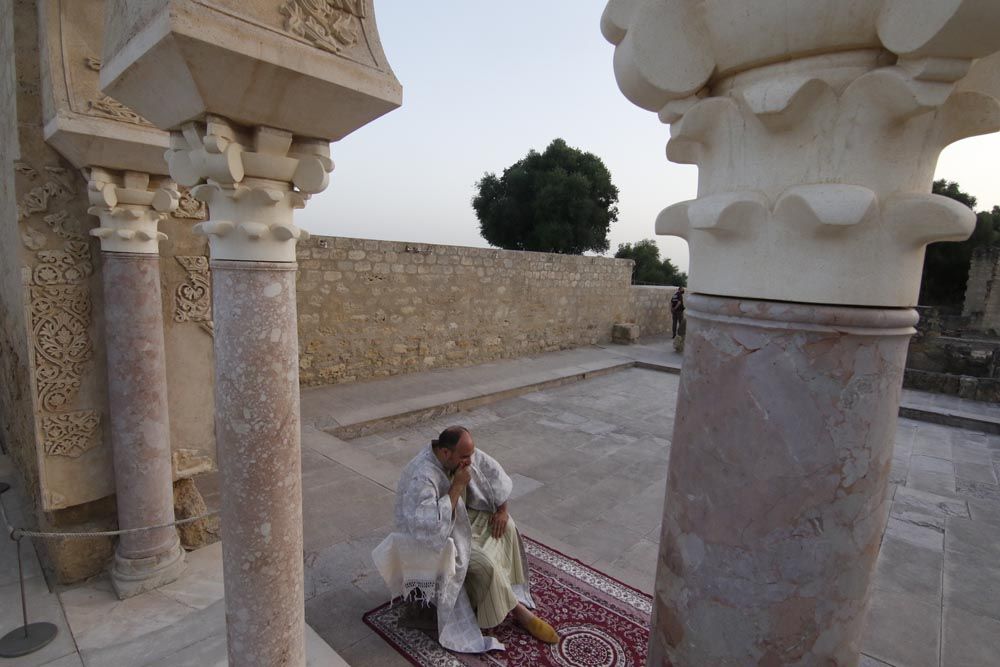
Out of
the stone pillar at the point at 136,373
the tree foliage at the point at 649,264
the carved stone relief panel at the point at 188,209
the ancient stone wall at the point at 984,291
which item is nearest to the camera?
the stone pillar at the point at 136,373

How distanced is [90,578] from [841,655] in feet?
12.3

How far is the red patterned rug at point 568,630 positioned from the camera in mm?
2543

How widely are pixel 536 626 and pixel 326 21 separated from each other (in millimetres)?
2870

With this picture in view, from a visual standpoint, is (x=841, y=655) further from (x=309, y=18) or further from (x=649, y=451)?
(x=649, y=451)

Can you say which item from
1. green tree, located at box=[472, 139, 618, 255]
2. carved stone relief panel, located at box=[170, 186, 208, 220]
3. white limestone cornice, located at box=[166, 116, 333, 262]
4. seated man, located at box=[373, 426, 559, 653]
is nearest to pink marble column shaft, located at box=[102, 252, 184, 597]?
carved stone relief panel, located at box=[170, 186, 208, 220]

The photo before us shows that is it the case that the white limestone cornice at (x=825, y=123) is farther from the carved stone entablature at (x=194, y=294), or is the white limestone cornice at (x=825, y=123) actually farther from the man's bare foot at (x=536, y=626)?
the carved stone entablature at (x=194, y=294)

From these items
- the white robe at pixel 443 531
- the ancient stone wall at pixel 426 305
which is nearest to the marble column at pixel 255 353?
the white robe at pixel 443 531

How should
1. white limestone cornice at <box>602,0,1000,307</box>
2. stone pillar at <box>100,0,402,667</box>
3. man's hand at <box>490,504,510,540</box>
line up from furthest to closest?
man's hand at <box>490,504,510,540</box> < stone pillar at <box>100,0,402,667</box> < white limestone cornice at <box>602,0,1000,307</box>

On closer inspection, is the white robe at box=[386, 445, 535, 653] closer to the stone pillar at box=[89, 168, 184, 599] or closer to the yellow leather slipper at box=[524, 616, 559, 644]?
the yellow leather slipper at box=[524, 616, 559, 644]

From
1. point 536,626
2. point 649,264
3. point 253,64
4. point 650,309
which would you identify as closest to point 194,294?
point 253,64

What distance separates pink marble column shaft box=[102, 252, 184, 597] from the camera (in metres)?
2.73

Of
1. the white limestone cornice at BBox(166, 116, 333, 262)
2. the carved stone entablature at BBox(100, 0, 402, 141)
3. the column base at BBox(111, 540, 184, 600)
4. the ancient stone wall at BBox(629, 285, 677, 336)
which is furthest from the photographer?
the ancient stone wall at BBox(629, 285, 677, 336)

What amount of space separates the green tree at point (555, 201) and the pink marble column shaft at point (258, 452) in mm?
21512

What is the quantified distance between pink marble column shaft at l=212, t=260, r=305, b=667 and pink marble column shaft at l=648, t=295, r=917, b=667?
139 centimetres
